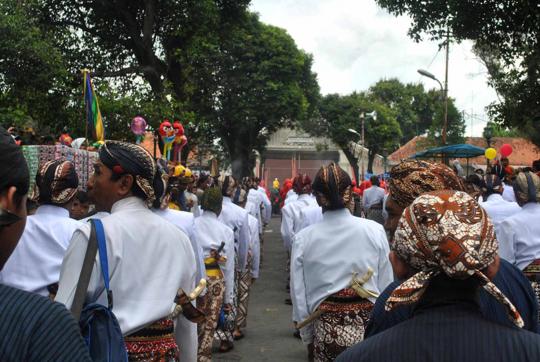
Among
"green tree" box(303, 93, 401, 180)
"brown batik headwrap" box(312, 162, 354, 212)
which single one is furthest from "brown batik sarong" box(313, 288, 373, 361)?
"green tree" box(303, 93, 401, 180)

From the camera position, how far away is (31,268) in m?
4.21

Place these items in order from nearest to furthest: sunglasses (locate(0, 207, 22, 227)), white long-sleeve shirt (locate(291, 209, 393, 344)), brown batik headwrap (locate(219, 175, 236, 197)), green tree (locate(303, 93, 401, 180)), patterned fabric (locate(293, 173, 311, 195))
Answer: sunglasses (locate(0, 207, 22, 227)), white long-sleeve shirt (locate(291, 209, 393, 344)), brown batik headwrap (locate(219, 175, 236, 197)), patterned fabric (locate(293, 173, 311, 195)), green tree (locate(303, 93, 401, 180))

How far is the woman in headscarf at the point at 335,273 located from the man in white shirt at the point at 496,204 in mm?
2878

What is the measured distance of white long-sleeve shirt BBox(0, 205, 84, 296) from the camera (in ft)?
13.7

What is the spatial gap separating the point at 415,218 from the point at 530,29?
50.9 ft

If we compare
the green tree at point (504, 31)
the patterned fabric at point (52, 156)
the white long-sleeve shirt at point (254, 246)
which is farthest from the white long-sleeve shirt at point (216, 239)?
the green tree at point (504, 31)

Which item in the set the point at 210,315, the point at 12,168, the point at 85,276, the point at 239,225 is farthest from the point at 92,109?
the point at 12,168

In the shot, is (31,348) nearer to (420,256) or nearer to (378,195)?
(420,256)

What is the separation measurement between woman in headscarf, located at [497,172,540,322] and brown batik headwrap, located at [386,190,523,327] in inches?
174

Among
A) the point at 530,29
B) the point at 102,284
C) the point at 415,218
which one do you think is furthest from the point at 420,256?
the point at 530,29

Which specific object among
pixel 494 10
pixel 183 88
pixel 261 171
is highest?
pixel 494 10

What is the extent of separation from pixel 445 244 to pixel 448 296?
151mm

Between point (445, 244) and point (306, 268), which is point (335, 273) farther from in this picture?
point (445, 244)

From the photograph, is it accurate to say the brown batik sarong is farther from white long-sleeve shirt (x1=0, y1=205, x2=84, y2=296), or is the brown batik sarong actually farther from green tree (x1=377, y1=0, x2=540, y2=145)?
green tree (x1=377, y1=0, x2=540, y2=145)
